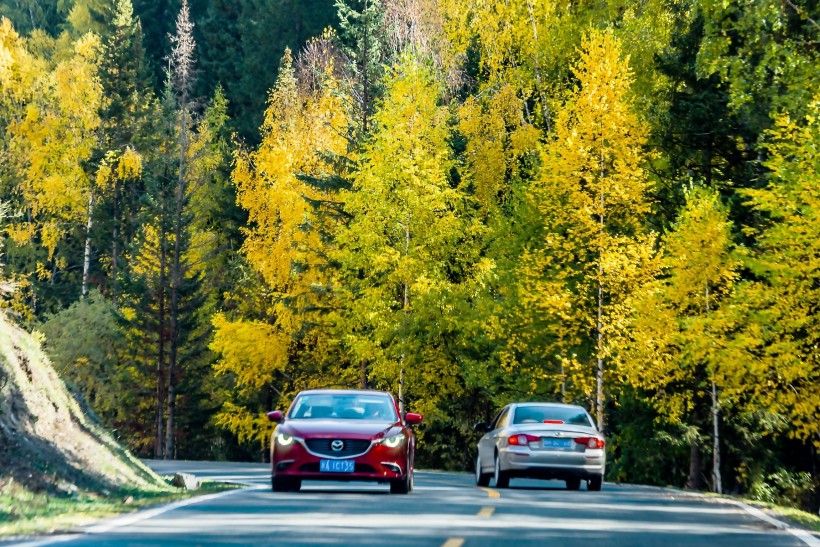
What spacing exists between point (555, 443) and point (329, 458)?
18.5ft

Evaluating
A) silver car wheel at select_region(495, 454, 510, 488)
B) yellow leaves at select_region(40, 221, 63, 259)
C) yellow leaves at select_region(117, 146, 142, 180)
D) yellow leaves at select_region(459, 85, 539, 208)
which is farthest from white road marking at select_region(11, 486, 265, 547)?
yellow leaves at select_region(40, 221, 63, 259)

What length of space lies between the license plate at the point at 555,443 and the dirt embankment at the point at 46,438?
6116 mm

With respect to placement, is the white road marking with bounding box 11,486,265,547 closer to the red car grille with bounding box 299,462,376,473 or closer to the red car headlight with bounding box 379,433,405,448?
the red car grille with bounding box 299,462,376,473

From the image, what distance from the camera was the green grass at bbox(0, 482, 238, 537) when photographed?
544 inches

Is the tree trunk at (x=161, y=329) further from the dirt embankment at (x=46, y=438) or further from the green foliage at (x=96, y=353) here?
the dirt embankment at (x=46, y=438)

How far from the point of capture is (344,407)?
867 inches

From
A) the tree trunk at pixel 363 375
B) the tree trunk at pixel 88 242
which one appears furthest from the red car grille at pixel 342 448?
the tree trunk at pixel 88 242

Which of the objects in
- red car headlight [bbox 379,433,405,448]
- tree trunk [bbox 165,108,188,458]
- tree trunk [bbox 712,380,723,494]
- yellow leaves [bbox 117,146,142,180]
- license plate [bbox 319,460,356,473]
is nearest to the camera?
license plate [bbox 319,460,356,473]

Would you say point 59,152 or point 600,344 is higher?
point 59,152

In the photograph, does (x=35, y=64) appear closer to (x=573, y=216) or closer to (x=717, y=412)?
(x=573, y=216)

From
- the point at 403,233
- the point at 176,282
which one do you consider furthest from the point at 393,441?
the point at 176,282

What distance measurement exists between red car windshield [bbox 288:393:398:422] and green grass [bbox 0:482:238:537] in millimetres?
2308

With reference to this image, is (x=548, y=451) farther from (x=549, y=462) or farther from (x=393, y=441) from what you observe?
(x=393, y=441)

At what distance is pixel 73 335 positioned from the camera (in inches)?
2623
